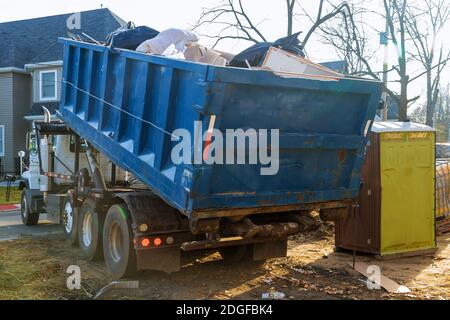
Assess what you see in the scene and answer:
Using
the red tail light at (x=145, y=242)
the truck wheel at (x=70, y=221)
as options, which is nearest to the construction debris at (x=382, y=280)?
the red tail light at (x=145, y=242)

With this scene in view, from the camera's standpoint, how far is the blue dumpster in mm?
5426

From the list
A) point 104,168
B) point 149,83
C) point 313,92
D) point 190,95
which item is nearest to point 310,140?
point 313,92

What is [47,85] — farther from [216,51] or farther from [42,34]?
[216,51]

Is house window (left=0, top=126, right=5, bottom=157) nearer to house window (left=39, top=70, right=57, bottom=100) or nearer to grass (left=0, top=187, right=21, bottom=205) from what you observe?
house window (left=39, top=70, right=57, bottom=100)

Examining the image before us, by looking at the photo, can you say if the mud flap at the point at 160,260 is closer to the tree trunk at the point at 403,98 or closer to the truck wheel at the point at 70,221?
the truck wheel at the point at 70,221

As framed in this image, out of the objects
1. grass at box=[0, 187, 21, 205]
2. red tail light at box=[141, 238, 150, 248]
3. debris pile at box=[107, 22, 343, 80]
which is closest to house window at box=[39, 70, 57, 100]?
grass at box=[0, 187, 21, 205]

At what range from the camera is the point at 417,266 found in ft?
26.3

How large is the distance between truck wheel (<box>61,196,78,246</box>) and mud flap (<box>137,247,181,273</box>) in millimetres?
2838

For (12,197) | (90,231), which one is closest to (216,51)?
(90,231)

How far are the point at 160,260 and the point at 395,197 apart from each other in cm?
413

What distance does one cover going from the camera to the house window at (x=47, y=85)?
972 inches

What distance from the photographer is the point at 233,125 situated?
5.54 m
